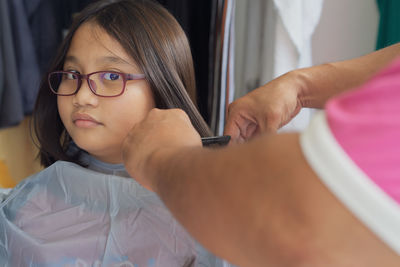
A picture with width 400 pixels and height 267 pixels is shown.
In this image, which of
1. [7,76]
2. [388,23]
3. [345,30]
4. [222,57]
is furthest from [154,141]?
[345,30]

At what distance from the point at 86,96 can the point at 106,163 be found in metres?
0.19

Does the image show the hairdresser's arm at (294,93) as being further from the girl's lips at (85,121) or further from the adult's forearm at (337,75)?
the girl's lips at (85,121)

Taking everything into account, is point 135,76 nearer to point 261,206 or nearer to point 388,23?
point 261,206

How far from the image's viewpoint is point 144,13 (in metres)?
1.03

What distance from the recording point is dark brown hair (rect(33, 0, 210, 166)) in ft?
3.18

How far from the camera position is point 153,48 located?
989 millimetres

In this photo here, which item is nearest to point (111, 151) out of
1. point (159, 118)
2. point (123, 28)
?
point (123, 28)

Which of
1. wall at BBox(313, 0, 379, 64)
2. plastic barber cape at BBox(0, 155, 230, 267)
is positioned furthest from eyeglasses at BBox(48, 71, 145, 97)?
wall at BBox(313, 0, 379, 64)

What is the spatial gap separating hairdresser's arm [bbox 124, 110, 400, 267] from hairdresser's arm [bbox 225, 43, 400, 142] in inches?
18.2

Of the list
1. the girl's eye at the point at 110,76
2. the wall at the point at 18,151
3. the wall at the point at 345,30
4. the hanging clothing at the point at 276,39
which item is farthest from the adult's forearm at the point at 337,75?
the wall at the point at 18,151

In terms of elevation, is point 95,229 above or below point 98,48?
below

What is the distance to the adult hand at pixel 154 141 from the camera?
1.55ft

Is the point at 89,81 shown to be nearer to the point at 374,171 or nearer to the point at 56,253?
the point at 56,253

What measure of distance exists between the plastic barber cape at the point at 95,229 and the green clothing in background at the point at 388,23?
1.13m
